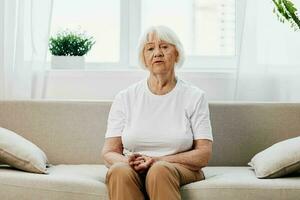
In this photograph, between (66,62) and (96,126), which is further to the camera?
(66,62)

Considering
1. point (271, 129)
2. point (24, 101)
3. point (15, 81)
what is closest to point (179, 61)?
point (271, 129)

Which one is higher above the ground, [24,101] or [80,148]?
[24,101]

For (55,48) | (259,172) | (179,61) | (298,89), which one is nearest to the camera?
(259,172)

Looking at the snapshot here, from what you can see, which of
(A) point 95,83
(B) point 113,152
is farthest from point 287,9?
(A) point 95,83

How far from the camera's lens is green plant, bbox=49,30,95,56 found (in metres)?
4.04

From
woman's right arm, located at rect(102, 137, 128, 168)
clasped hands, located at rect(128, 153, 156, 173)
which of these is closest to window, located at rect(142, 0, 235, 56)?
woman's right arm, located at rect(102, 137, 128, 168)

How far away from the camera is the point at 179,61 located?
3.19m

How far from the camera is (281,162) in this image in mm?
2809

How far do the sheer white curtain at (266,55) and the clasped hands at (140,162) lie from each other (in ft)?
3.92

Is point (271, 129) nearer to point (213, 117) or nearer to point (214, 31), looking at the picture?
point (213, 117)

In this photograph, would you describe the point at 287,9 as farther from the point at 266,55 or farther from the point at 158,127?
the point at 158,127

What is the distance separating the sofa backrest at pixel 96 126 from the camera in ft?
11.2

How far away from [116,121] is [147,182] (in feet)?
1.72

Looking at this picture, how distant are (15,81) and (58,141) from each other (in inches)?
23.9
